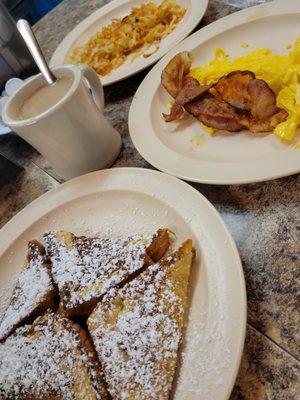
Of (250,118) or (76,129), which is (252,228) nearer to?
(250,118)

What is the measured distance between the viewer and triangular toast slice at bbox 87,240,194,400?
689 mm

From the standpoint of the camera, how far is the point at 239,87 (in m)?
1.01

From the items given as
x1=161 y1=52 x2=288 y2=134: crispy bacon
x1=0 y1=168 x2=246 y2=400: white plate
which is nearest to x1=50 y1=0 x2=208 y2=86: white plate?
x1=161 y1=52 x2=288 y2=134: crispy bacon

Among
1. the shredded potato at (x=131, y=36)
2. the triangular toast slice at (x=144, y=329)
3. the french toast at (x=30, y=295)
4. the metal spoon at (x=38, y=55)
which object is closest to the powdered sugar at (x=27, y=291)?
the french toast at (x=30, y=295)

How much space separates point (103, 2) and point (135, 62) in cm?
89

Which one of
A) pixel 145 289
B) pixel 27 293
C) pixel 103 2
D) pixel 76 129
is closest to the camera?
pixel 145 289

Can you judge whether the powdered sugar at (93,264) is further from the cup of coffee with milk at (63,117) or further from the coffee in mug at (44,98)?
the coffee in mug at (44,98)

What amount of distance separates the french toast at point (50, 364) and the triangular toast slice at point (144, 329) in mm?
31

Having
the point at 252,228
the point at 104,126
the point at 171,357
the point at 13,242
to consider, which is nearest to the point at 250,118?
the point at 252,228

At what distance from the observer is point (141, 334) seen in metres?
0.74

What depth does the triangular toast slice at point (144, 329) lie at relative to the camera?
0.69 m

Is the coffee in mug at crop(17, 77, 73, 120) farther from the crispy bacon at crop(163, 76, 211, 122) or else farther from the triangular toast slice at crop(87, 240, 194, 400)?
the triangular toast slice at crop(87, 240, 194, 400)

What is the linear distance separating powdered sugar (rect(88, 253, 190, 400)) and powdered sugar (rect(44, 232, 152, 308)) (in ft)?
0.12

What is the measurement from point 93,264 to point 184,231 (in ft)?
0.76
